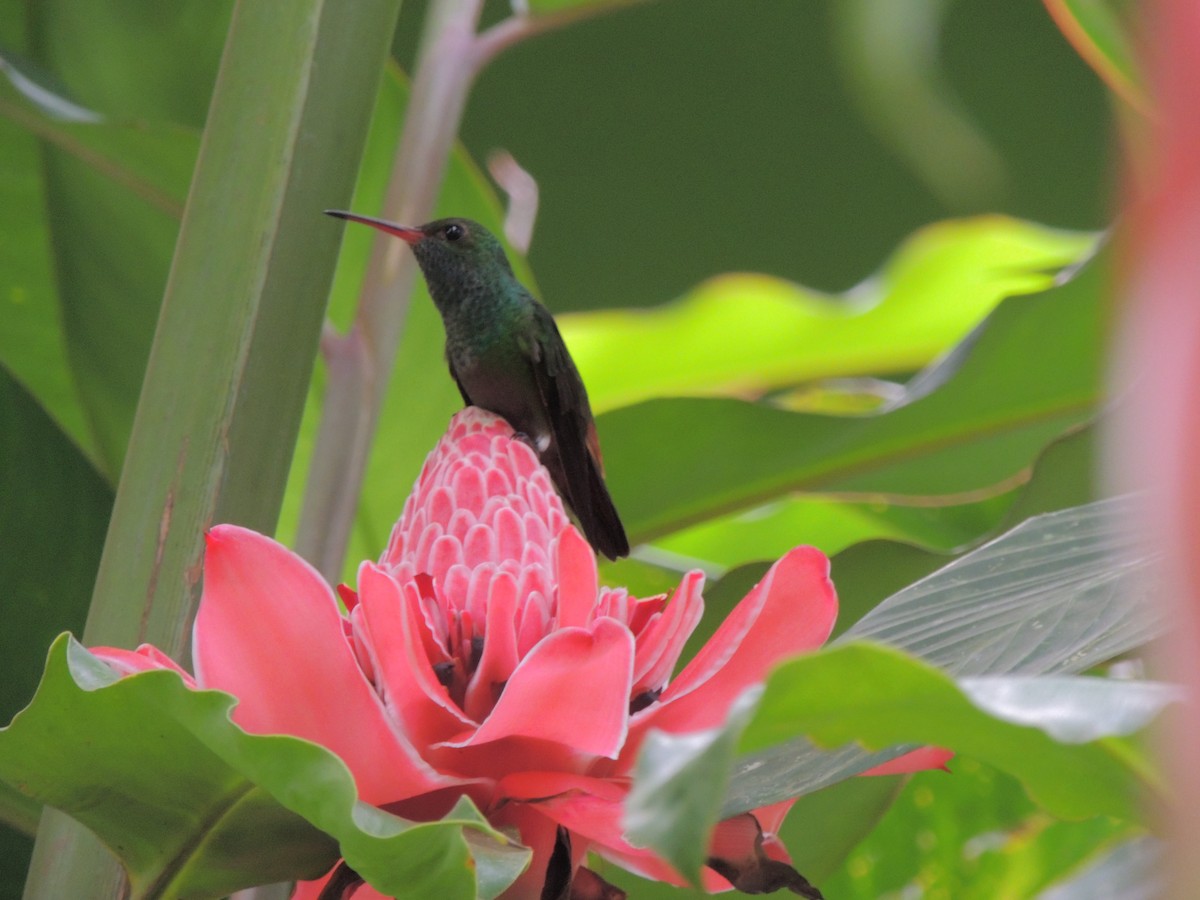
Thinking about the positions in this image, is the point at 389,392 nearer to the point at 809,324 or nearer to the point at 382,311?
the point at 382,311

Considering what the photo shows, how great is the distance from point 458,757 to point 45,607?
38cm

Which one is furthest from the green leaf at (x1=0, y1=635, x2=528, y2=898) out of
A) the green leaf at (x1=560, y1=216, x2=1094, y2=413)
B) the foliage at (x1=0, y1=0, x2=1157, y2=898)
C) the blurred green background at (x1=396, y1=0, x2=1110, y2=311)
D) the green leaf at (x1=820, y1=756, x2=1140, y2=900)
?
the blurred green background at (x1=396, y1=0, x2=1110, y2=311)

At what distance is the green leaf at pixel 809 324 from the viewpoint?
134 cm

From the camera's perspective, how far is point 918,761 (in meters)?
0.34

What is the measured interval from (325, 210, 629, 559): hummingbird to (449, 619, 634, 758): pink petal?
27 cm

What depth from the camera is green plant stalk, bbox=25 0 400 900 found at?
0.43 meters

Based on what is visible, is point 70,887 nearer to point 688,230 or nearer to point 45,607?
point 45,607

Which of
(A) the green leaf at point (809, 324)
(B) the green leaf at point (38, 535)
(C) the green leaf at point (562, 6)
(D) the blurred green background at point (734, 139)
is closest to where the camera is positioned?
(B) the green leaf at point (38, 535)

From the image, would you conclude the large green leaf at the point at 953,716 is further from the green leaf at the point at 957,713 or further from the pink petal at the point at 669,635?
the pink petal at the point at 669,635

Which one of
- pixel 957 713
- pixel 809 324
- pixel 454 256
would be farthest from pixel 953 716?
pixel 809 324

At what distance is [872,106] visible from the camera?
0.67 feet

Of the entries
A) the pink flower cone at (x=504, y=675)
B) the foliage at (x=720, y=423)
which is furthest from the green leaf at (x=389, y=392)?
the pink flower cone at (x=504, y=675)

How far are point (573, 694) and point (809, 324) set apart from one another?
111 cm

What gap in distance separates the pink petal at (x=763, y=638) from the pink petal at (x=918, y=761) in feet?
0.13
